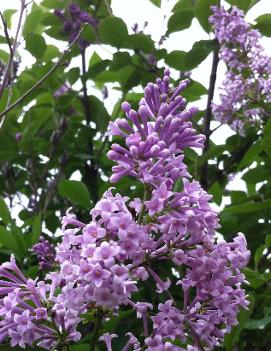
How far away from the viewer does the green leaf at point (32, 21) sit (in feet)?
9.63

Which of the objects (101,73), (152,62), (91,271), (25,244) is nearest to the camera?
(91,271)

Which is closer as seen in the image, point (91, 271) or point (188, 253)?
point (91, 271)

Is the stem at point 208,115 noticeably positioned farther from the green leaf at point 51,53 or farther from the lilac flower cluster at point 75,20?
the green leaf at point 51,53

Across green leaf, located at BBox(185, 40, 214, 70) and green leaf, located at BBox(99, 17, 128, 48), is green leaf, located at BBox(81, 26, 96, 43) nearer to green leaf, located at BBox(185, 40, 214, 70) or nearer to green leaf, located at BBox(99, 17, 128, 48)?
green leaf, located at BBox(99, 17, 128, 48)

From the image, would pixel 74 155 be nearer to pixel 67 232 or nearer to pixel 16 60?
pixel 16 60

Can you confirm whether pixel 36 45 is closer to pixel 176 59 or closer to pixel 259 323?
pixel 176 59

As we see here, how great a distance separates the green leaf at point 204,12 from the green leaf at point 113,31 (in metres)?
0.37

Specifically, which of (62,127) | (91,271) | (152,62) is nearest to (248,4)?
(152,62)

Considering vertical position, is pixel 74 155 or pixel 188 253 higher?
pixel 74 155

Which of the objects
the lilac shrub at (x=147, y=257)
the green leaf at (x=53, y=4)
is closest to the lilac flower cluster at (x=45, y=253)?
the lilac shrub at (x=147, y=257)

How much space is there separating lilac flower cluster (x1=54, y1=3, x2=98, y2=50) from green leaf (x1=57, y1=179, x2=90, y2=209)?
79 centimetres

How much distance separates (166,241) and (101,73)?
183 centimetres

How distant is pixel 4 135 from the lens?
2807mm

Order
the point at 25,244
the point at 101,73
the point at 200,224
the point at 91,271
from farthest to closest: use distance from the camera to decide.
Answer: the point at 101,73 → the point at 25,244 → the point at 200,224 → the point at 91,271
